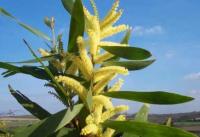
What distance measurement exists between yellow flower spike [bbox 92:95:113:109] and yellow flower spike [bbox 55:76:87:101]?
0.05 m

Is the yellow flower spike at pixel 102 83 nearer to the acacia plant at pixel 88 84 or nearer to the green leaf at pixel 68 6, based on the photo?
the acacia plant at pixel 88 84

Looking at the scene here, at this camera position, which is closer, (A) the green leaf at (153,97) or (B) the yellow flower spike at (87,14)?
(A) the green leaf at (153,97)

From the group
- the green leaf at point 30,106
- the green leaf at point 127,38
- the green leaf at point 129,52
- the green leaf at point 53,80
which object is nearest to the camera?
the green leaf at point 53,80

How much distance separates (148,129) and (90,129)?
0.74 feet

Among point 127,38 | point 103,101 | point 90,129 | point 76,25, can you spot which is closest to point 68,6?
A: point 76,25

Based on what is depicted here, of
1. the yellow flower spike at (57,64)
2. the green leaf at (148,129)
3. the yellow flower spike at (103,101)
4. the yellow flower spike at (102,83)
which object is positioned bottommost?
the green leaf at (148,129)

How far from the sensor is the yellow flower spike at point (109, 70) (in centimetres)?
188

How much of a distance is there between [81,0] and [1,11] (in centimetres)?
36

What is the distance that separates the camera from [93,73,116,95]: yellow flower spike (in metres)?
1.93

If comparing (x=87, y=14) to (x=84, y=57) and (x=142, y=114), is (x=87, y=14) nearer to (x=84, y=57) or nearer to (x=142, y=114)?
(x=84, y=57)

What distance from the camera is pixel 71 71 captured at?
2018 mm

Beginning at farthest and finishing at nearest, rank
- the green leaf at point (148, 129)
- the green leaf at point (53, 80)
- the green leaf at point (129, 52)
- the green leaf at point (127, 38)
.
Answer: the green leaf at point (127, 38)
the green leaf at point (129, 52)
the green leaf at point (53, 80)
the green leaf at point (148, 129)

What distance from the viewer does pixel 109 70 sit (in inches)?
74.1

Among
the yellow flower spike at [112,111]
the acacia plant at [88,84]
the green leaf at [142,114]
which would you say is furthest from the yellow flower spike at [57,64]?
the green leaf at [142,114]
